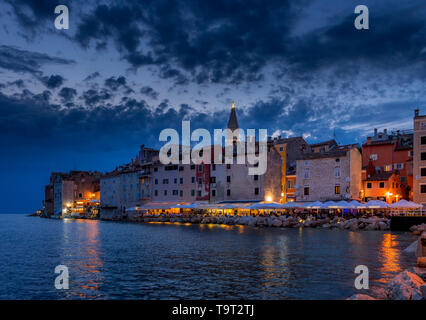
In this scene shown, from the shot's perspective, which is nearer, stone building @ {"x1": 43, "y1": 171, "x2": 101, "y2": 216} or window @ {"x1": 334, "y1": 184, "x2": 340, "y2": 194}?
window @ {"x1": 334, "y1": 184, "x2": 340, "y2": 194}

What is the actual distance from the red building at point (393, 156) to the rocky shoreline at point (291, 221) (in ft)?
52.4

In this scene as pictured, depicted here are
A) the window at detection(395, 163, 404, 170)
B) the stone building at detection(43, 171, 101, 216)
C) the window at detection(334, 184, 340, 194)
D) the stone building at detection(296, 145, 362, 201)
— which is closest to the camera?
the stone building at detection(296, 145, 362, 201)

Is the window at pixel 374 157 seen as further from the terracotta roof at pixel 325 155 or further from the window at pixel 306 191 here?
the window at pixel 306 191

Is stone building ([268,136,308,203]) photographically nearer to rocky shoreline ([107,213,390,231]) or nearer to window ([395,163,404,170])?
rocky shoreline ([107,213,390,231])

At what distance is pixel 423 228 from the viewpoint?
110 feet

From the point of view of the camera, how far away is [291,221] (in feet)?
156

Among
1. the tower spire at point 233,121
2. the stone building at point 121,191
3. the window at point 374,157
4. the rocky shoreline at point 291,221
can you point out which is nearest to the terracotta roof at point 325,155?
the rocky shoreline at point 291,221

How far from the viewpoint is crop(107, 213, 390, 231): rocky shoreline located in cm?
4109

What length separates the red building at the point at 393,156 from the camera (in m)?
57.3

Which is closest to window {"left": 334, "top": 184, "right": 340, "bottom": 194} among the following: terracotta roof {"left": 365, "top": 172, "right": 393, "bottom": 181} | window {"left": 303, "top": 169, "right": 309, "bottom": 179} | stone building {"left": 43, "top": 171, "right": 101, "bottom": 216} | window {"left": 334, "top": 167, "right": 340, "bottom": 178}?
window {"left": 334, "top": 167, "right": 340, "bottom": 178}

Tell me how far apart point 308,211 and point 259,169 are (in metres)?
9.32

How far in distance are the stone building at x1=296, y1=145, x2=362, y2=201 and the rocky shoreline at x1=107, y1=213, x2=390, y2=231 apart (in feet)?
15.5

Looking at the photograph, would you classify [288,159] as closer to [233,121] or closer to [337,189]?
[337,189]
